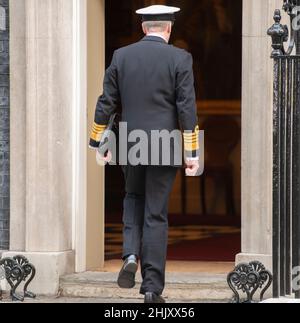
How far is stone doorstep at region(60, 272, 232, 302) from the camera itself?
980 cm

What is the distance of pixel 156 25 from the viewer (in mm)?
7754

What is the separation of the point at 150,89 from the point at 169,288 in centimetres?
273

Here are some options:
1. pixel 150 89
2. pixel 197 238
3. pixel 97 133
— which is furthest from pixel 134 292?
pixel 197 238

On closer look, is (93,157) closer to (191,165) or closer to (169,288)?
(169,288)

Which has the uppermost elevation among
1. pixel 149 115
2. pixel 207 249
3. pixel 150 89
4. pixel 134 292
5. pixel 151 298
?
pixel 150 89

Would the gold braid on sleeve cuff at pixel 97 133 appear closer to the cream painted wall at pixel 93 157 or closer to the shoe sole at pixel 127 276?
the shoe sole at pixel 127 276

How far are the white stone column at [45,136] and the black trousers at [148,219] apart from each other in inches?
103

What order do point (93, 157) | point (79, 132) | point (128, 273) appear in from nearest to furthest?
point (128, 273)
point (79, 132)
point (93, 157)

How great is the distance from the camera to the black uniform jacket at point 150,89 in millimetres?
7551


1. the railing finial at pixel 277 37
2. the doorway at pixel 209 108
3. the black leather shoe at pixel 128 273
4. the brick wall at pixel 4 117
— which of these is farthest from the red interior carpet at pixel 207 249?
the railing finial at pixel 277 37

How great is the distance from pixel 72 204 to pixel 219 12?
7282mm

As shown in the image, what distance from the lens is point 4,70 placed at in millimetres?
10594
